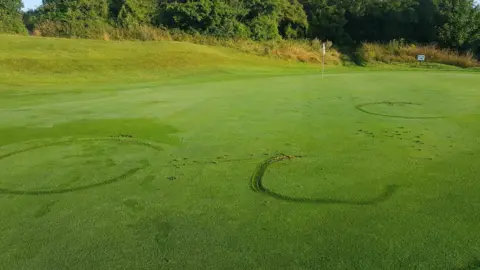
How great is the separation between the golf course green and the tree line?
59.6 feet

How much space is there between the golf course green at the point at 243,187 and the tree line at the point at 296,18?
18153 mm

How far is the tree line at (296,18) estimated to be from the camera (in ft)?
77.1

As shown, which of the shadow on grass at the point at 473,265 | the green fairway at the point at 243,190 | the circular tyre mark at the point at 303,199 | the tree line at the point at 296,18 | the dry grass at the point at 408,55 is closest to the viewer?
the shadow on grass at the point at 473,265

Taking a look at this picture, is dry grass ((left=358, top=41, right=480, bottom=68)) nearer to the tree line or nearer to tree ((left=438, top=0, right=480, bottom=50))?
tree ((left=438, top=0, right=480, bottom=50))

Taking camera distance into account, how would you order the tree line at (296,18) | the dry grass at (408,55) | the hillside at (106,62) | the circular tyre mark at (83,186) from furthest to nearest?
the tree line at (296,18) < the dry grass at (408,55) < the hillside at (106,62) < the circular tyre mark at (83,186)

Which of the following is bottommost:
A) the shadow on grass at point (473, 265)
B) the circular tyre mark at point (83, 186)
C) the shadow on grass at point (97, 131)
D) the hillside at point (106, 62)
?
the shadow on grass at point (473, 265)

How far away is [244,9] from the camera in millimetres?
25469

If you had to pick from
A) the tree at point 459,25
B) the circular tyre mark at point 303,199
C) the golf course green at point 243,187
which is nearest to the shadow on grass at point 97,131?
the golf course green at point 243,187

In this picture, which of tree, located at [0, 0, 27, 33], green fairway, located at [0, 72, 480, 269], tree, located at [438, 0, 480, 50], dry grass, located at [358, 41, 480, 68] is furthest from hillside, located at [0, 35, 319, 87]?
tree, located at [438, 0, 480, 50]

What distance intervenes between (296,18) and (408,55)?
863cm

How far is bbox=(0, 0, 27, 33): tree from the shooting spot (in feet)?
64.4

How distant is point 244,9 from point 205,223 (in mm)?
24449

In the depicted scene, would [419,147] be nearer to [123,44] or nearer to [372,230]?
[372,230]

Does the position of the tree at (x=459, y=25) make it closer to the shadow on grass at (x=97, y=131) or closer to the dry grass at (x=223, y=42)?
the dry grass at (x=223, y=42)
